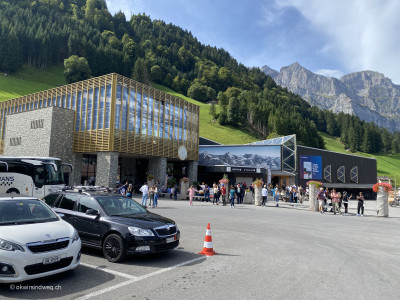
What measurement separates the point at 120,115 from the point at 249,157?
75.8ft

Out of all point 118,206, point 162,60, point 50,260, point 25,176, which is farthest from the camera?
point 162,60

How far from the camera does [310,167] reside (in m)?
49.6

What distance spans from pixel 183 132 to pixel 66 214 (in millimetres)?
32650

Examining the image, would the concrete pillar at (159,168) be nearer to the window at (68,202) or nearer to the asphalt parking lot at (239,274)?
the asphalt parking lot at (239,274)

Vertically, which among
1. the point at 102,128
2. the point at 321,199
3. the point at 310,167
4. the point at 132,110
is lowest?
the point at 321,199

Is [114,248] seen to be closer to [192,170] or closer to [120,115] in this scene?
[120,115]

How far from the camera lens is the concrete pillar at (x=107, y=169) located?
3017cm

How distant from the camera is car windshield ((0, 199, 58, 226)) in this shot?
18.0 ft

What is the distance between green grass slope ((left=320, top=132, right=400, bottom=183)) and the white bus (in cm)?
9074

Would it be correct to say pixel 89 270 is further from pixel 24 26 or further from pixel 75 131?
pixel 24 26

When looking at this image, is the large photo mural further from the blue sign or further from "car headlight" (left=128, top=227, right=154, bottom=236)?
"car headlight" (left=128, top=227, right=154, bottom=236)

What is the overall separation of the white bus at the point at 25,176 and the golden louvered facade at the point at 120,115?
1103 centimetres

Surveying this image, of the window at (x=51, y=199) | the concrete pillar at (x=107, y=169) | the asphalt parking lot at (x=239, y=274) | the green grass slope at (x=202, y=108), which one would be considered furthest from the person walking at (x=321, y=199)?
the green grass slope at (x=202, y=108)

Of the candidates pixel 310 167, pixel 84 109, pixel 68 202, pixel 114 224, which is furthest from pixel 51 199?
pixel 310 167
